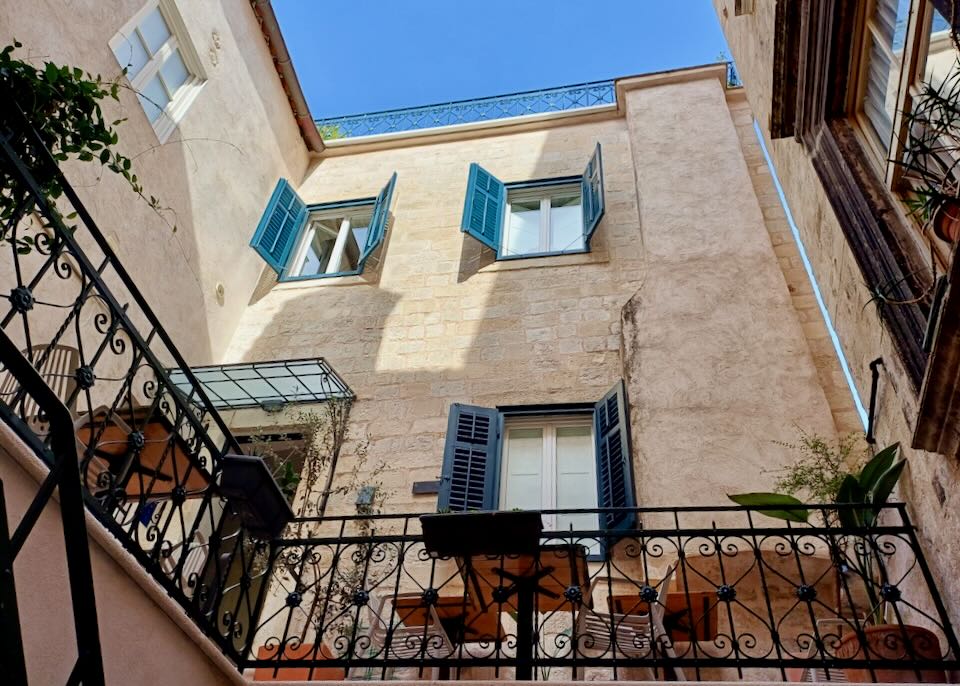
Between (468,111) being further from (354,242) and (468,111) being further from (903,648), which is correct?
(903,648)

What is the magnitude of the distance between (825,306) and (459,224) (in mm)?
5044

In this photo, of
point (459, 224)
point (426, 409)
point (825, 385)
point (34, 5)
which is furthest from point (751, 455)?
point (34, 5)

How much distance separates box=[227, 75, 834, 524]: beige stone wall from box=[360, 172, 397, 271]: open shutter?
25 centimetres

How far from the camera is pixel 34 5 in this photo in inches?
239

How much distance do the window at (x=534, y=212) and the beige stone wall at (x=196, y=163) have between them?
9.15 feet

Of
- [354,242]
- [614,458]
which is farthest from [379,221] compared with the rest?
[614,458]

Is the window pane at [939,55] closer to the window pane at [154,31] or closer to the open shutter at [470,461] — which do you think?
the open shutter at [470,461]

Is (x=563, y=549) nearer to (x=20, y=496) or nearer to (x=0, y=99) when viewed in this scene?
(x=20, y=496)

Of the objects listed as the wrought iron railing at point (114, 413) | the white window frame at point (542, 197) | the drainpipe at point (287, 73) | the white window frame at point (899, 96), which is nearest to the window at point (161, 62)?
the drainpipe at point (287, 73)

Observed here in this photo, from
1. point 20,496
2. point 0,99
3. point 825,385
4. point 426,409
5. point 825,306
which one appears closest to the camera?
point 20,496

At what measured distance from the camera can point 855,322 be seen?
4473 mm

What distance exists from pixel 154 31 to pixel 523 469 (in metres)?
5.95

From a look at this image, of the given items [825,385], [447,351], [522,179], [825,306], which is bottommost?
[825,306]

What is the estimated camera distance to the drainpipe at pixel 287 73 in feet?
32.6
